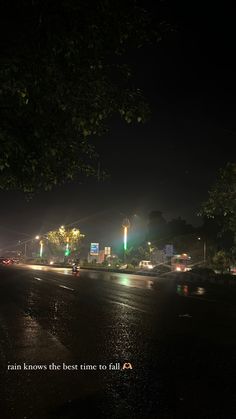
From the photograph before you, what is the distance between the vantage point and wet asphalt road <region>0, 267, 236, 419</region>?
5.36m

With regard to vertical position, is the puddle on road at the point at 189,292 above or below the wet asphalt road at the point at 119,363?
below

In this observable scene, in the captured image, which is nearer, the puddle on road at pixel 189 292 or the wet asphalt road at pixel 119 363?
the wet asphalt road at pixel 119 363

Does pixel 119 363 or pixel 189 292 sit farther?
pixel 189 292

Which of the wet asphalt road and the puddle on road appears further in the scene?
the puddle on road

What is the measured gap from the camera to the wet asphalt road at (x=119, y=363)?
5355 mm

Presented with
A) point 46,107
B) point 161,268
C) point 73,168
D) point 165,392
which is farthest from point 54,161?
point 161,268

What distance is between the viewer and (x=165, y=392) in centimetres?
595

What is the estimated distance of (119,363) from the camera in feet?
24.8

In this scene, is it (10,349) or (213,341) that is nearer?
(10,349)

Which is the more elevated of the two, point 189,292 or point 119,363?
point 119,363

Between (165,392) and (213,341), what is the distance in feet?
13.3

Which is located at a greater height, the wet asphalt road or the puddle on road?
the wet asphalt road

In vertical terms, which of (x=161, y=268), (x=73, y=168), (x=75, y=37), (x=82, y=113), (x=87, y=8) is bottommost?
(x=161, y=268)

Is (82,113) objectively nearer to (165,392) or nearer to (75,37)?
(75,37)
